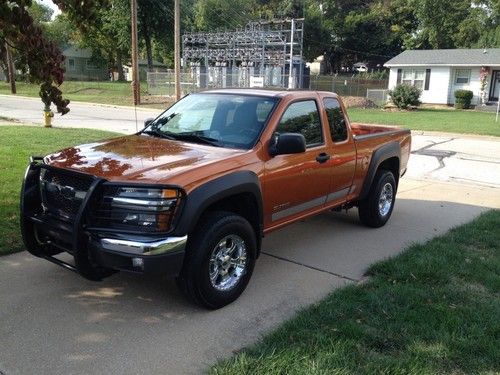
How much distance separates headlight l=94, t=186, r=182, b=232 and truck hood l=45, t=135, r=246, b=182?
104mm

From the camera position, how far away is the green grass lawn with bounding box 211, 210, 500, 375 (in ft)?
11.1

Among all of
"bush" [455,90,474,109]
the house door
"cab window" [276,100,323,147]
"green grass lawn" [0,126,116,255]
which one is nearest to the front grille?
"green grass lawn" [0,126,116,255]

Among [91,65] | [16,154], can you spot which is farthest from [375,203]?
[91,65]

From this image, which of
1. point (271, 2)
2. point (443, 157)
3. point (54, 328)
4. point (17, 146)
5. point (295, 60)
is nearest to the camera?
point (54, 328)

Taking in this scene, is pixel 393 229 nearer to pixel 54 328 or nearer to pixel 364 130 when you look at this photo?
pixel 364 130

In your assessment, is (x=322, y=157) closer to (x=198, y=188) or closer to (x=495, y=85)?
(x=198, y=188)

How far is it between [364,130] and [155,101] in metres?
31.7

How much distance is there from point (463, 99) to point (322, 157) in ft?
116

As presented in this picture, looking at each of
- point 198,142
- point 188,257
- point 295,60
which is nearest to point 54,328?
point 188,257

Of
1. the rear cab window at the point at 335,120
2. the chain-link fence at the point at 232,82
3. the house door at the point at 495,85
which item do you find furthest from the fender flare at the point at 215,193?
the house door at the point at 495,85

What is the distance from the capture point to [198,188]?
3918mm

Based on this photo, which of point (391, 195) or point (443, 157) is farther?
point (443, 157)

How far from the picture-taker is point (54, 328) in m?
3.83

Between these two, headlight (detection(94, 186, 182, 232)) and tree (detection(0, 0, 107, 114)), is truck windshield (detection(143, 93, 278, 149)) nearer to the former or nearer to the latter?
tree (detection(0, 0, 107, 114))
